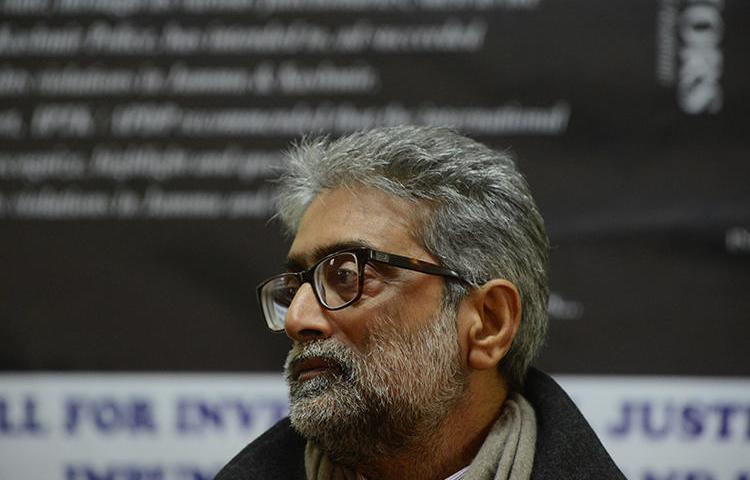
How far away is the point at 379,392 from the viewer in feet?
4.92

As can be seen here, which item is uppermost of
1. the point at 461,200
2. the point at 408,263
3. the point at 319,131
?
the point at 319,131

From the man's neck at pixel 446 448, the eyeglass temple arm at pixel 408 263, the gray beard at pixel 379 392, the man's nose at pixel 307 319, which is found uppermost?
the eyeglass temple arm at pixel 408 263

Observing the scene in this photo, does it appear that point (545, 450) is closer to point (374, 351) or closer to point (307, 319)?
point (374, 351)

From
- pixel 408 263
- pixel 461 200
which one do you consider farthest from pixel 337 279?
pixel 461 200

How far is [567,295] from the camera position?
2236 millimetres

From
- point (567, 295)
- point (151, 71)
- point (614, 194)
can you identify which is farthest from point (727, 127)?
point (151, 71)

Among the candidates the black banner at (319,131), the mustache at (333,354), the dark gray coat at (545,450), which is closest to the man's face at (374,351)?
the mustache at (333,354)

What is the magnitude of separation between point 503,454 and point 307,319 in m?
0.40

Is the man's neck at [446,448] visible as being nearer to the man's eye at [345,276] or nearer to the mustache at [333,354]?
the mustache at [333,354]

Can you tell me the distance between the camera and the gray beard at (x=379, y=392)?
4.90ft

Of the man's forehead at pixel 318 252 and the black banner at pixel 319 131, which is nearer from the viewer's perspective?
the man's forehead at pixel 318 252

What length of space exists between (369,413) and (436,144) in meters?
0.50

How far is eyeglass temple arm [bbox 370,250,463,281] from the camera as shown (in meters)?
1.51

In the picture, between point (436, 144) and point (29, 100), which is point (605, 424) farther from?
point (29, 100)
